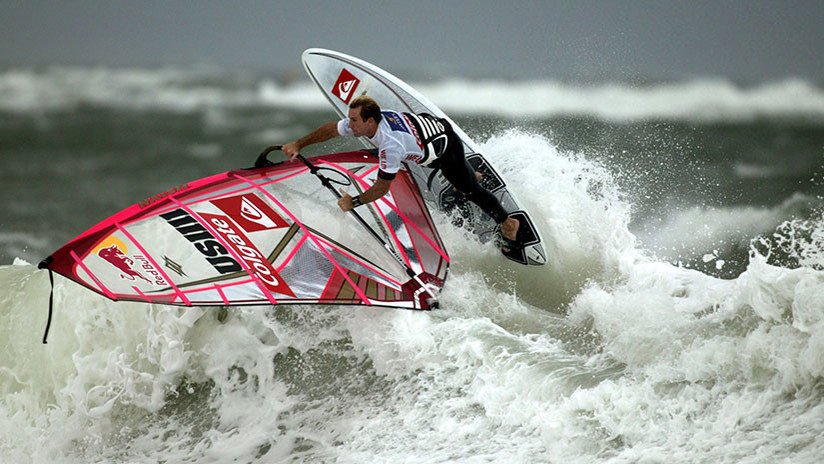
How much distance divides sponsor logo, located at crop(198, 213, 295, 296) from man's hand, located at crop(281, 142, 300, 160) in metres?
0.35

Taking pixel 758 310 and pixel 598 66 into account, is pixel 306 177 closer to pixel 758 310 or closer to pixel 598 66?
pixel 758 310

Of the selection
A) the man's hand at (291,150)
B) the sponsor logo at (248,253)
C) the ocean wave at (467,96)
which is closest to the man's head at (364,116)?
the man's hand at (291,150)

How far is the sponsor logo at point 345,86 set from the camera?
3.56 metres

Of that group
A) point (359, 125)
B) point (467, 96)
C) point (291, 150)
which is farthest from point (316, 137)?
point (467, 96)

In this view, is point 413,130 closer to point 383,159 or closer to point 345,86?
point 383,159

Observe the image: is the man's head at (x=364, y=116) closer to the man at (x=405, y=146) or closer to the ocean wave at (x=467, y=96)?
the man at (x=405, y=146)

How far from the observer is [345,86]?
11.8 ft

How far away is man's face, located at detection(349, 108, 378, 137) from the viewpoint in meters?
2.74

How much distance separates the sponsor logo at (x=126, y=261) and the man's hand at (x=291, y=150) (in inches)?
26.0

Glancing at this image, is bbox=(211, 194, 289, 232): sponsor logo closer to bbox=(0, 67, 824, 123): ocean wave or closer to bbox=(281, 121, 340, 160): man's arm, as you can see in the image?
bbox=(281, 121, 340, 160): man's arm

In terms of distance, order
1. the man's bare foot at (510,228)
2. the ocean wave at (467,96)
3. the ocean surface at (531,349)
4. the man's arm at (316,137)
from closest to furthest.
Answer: the ocean surface at (531,349) < the man's arm at (316,137) < the man's bare foot at (510,228) < the ocean wave at (467,96)

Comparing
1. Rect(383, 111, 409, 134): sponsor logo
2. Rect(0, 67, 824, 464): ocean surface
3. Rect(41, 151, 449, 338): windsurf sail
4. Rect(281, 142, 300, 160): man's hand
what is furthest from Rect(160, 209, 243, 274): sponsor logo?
Rect(383, 111, 409, 134): sponsor logo

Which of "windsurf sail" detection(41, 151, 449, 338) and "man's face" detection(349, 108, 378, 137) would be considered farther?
"man's face" detection(349, 108, 378, 137)

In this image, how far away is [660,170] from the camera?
4734mm
